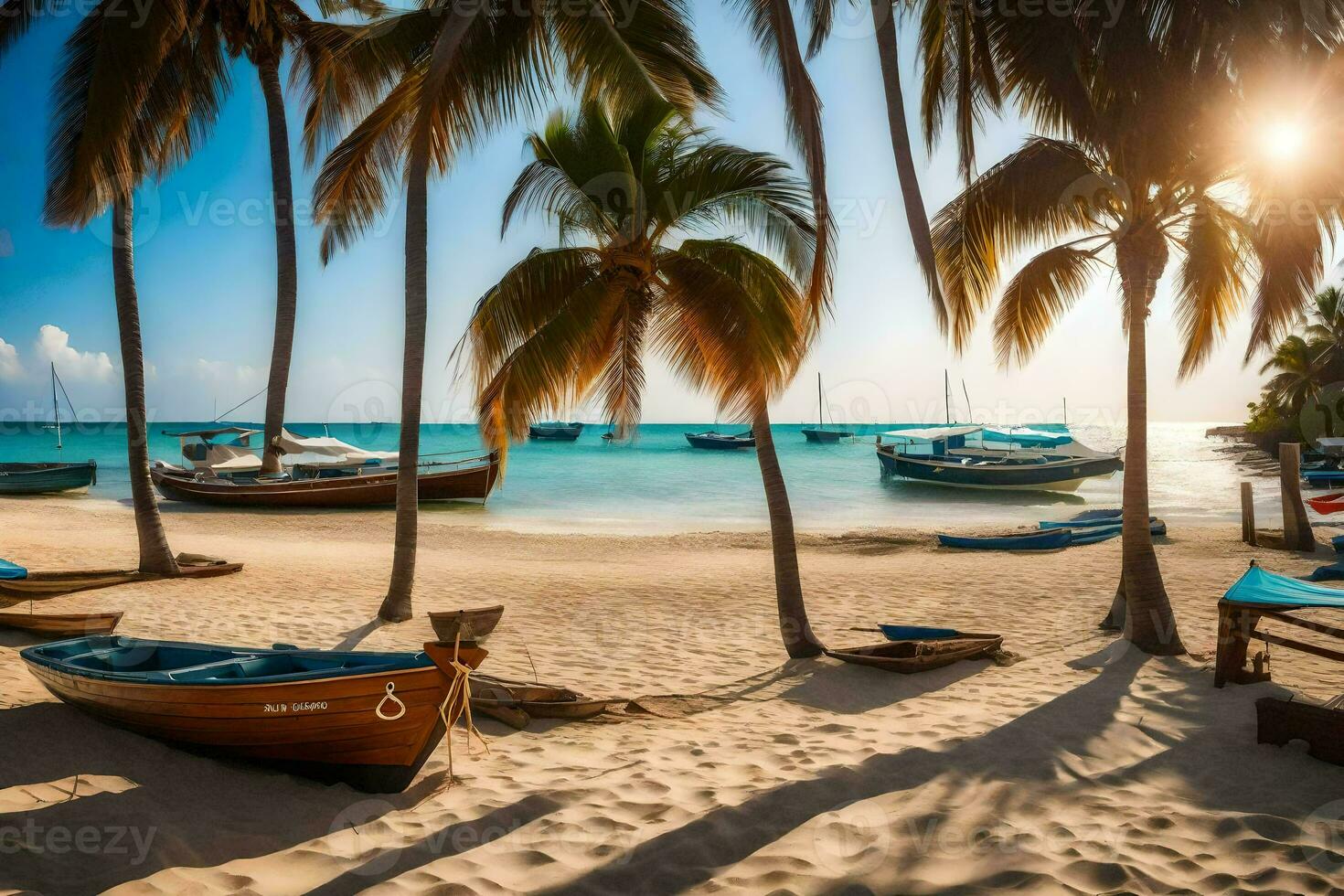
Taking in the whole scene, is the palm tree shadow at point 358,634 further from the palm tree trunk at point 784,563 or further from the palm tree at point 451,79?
the palm tree trunk at point 784,563

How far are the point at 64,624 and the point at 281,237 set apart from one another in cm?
899

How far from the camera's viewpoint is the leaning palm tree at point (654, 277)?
852 cm

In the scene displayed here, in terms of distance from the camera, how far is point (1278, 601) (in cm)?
628

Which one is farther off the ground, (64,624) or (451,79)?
(451,79)

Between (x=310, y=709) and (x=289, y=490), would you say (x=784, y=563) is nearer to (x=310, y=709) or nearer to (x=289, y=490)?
(x=310, y=709)

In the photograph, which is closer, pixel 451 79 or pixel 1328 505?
pixel 451 79

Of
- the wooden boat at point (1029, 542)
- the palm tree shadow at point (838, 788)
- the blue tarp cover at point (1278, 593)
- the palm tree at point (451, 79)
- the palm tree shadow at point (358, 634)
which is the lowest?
the wooden boat at point (1029, 542)

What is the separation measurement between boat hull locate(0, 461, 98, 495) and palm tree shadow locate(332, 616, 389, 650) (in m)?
31.5

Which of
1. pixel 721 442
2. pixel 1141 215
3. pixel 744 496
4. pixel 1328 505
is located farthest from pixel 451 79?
pixel 721 442

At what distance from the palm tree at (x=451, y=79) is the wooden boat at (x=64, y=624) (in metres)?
3.04

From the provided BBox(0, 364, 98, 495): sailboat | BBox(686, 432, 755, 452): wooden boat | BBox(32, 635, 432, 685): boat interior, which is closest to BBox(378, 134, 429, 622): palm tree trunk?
BBox(32, 635, 432, 685): boat interior

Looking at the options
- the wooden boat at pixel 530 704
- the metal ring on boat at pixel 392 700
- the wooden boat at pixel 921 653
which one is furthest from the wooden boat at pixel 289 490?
the metal ring on boat at pixel 392 700

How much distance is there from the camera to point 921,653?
324 inches

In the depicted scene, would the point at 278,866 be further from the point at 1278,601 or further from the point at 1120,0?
the point at 1120,0
